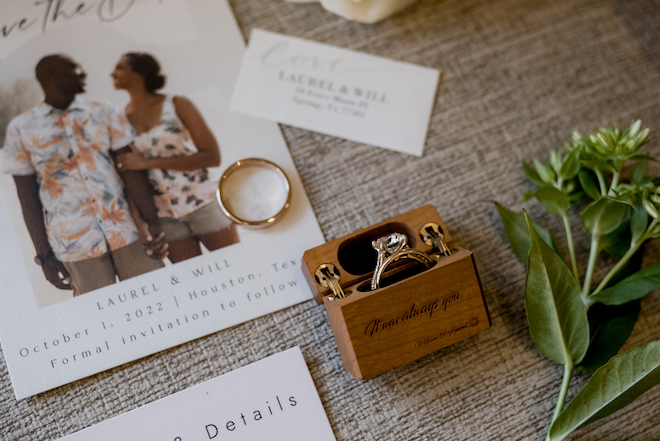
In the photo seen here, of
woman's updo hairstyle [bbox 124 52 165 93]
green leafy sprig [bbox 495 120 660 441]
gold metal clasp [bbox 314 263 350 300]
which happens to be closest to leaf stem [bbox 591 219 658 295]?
green leafy sprig [bbox 495 120 660 441]

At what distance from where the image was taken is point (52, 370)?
395 millimetres

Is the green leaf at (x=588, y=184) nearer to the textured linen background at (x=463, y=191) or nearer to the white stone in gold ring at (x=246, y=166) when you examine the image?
the textured linen background at (x=463, y=191)

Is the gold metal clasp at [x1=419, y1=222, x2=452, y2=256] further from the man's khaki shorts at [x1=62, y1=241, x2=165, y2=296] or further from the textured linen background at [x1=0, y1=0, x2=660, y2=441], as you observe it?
the man's khaki shorts at [x1=62, y1=241, x2=165, y2=296]

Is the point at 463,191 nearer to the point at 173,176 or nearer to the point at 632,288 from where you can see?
the point at 632,288

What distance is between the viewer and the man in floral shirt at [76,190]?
42 centimetres

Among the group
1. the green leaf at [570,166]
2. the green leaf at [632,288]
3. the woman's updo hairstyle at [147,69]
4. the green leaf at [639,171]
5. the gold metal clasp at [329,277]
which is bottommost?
the green leaf at [632,288]

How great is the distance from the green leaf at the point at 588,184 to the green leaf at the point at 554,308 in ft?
0.33

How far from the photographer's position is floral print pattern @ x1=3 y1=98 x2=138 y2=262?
1.39 feet

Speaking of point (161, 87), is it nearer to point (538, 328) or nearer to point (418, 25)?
point (418, 25)

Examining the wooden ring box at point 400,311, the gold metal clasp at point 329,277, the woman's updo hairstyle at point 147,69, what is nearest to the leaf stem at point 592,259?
the wooden ring box at point 400,311

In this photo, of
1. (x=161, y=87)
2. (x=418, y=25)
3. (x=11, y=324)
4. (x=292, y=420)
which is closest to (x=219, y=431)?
(x=292, y=420)

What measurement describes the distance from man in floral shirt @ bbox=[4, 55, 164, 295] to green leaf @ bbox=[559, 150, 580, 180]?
381 mm

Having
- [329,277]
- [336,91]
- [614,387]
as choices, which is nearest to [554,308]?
[614,387]

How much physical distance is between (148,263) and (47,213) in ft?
0.34
